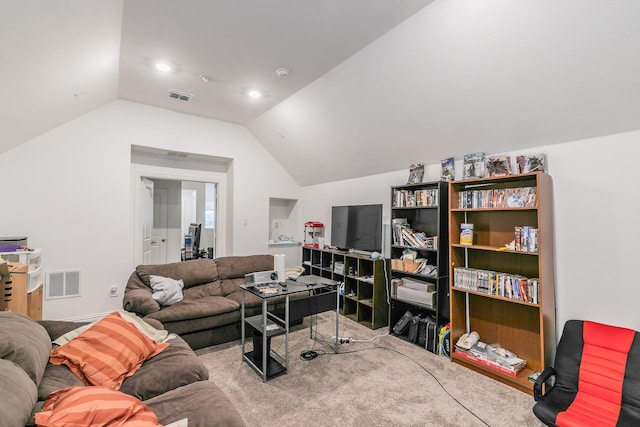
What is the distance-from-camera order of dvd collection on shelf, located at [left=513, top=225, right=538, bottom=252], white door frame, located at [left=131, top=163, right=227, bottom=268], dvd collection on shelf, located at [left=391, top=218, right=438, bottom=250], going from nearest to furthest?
1. dvd collection on shelf, located at [left=513, top=225, right=538, bottom=252]
2. dvd collection on shelf, located at [left=391, top=218, right=438, bottom=250]
3. white door frame, located at [left=131, top=163, right=227, bottom=268]

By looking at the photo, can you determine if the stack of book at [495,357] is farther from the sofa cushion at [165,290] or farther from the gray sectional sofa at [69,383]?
the sofa cushion at [165,290]

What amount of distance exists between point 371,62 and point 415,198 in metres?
1.60

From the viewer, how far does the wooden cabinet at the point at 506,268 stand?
2537 mm

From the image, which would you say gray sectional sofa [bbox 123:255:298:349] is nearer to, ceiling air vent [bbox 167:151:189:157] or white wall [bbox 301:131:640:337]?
ceiling air vent [bbox 167:151:189:157]

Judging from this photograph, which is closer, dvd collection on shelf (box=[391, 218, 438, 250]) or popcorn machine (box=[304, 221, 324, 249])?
dvd collection on shelf (box=[391, 218, 438, 250])

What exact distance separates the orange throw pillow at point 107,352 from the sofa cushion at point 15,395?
382 millimetres

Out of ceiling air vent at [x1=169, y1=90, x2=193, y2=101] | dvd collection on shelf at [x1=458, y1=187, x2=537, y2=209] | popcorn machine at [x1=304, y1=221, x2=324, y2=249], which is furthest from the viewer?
popcorn machine at [x1=304, y1=221, x2=324, y2=249]

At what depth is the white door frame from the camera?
459 centimetres

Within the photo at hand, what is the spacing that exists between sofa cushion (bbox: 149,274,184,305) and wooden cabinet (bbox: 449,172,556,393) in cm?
306

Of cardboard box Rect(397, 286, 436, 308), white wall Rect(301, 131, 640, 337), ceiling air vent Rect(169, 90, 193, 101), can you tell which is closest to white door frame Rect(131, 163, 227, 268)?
ceiling air vent Rect(169, 90, 193, 101)

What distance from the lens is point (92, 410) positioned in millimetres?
1224

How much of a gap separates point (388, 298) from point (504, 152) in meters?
2.20

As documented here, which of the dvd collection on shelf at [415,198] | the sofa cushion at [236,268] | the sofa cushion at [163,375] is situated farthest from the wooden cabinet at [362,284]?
the sofa cushion at [163,375]

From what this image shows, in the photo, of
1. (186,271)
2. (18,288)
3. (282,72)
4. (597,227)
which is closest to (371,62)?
(282,72)
